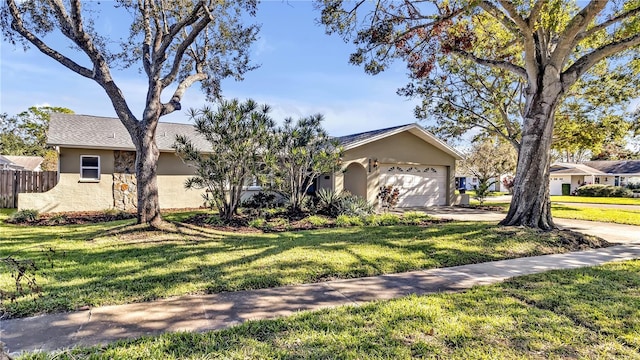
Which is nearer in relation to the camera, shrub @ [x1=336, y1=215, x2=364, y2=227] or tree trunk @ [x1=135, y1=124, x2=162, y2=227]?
tree trunk @ [x1=135, y1=124, x2=162, y2=227]

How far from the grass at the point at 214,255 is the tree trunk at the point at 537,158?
750 mm

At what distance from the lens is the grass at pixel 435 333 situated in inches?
114

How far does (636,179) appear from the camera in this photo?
4028 centimetres

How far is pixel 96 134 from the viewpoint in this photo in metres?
14.9

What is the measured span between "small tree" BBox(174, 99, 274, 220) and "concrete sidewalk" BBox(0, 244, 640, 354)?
6611mm

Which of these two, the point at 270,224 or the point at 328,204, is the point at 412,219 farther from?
the point at 270,224

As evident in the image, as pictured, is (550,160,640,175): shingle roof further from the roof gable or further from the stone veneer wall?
the stone veneer wall

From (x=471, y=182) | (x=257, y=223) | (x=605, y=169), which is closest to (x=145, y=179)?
(x=257, y=223)

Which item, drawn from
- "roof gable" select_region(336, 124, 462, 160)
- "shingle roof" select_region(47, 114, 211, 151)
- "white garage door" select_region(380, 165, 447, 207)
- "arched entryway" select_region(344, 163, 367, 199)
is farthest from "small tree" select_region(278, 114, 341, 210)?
"shingle roof" select_region(47, 114, 211, 151)

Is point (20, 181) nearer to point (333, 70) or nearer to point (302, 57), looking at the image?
point (302, 57)

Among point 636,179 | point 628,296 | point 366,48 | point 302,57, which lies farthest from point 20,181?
point 636,179

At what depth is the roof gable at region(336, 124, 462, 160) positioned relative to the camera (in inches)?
610

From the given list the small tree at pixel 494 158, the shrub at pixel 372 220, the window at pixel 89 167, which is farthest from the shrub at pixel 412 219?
the small tree at pixel 494 158

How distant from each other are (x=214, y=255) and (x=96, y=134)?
12264 millimetres
